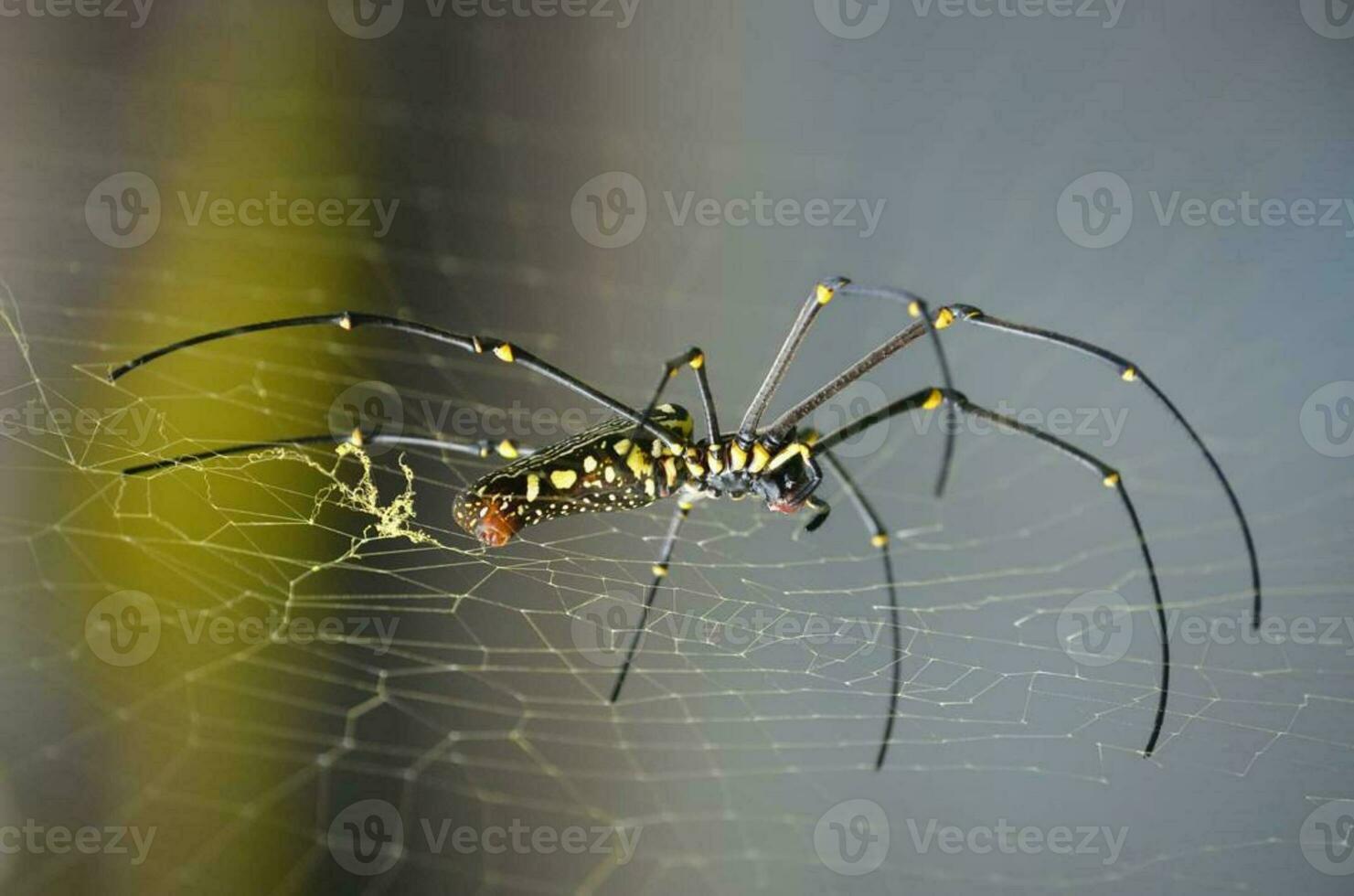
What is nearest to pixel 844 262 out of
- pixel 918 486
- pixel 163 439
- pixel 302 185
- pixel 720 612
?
A: pixel 918 486

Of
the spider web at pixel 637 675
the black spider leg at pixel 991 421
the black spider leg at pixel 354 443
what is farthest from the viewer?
the spider web at pixel 637 675

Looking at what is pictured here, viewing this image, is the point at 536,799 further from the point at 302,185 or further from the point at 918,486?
the point at 302,185

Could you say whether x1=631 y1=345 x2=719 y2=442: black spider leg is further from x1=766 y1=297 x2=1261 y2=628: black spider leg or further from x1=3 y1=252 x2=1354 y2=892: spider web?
x1=3 y1=252 x2=1354 y2=892: spider web

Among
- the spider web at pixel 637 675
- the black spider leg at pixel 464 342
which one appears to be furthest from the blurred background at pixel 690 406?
the black spider leg at pixel 464 342

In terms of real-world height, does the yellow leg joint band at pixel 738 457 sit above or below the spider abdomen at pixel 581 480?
above

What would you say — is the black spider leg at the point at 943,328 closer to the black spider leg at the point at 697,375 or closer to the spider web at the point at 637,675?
the black spider leg at the point at 697,375

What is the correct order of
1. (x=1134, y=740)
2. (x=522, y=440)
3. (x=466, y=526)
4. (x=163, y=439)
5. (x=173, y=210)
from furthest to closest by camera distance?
(x=522, y=440), (x=173, y=210), (x=1134, y=740), (x=163, y=439), (x=466, y=526)

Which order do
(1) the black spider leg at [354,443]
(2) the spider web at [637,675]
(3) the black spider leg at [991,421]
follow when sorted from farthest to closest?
(2) the spider web at [637,675]
(3) the black spider leg at [991,421]
(1) the black spider leg at [354,443]

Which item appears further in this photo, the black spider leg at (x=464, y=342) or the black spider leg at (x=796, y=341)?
the black spider leg at (x=796, y=341)

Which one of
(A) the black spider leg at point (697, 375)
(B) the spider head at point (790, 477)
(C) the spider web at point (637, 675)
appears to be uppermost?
(A) the black spider leg at point (697, 375)
